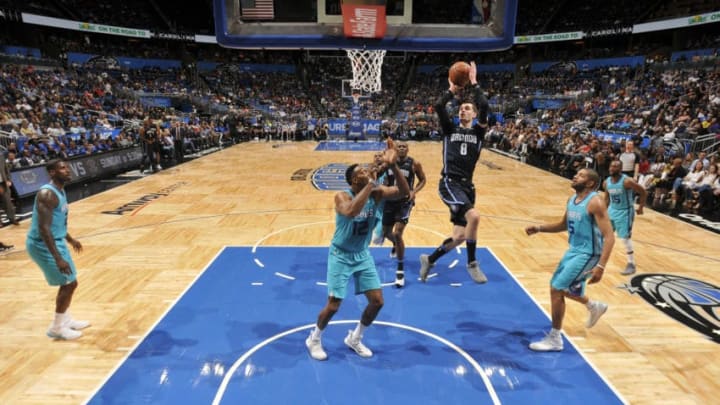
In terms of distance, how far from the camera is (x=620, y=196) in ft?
20.6

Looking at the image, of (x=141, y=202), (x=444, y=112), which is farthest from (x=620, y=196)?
(x=141, y=202)

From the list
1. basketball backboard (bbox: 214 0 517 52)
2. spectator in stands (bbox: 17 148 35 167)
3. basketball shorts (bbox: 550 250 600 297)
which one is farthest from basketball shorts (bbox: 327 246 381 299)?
spectator in stands (bbox: 17 148 35 167)

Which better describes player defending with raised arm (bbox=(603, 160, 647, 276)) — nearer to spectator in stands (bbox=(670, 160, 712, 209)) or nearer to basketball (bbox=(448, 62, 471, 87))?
basketball (bbox=(448, 62, 471, 87))

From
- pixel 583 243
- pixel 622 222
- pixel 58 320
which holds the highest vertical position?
pixel 583 243

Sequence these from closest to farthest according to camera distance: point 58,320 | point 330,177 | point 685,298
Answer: point 58,320 < point 685,298 < point 330,177

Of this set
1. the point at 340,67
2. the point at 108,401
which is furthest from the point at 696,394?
the point at 340,67

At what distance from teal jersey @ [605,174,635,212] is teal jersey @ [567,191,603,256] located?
2.54m

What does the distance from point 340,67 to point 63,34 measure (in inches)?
882

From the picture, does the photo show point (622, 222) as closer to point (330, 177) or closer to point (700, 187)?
point (700, 187)

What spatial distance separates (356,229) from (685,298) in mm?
4557

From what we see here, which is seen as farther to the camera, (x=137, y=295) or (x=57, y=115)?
(x=57, y=115)

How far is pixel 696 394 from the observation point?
12.5ft

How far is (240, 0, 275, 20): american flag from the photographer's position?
7.50 m

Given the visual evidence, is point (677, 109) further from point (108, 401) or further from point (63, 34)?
point (63, 34)
